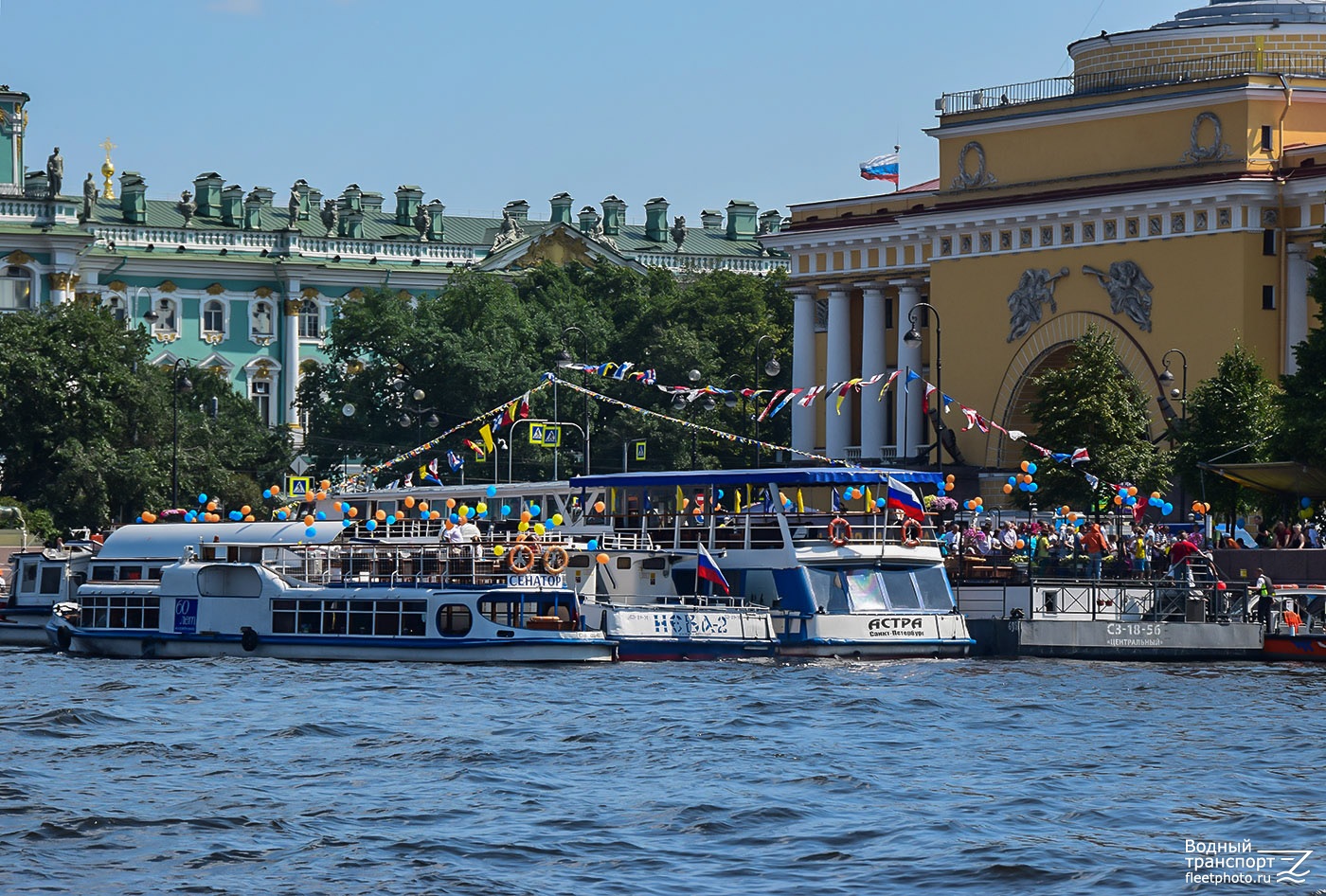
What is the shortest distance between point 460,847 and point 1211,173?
2090 inches

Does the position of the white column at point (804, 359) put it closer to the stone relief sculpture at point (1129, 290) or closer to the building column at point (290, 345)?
the stone relief sculpture at point (1129, 290)

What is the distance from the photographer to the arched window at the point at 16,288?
121562 mm

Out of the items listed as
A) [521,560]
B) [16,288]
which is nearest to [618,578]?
[521,560]

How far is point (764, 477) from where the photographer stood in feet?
174

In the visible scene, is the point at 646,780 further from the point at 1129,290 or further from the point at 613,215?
the point at 613,215

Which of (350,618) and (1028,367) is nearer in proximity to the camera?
(350,618)

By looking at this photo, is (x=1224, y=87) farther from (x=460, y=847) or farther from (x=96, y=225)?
(x=96, y=225)

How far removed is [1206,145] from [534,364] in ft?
96.0

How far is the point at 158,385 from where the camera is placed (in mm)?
95875

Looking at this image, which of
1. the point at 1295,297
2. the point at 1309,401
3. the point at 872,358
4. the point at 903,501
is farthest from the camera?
the point at 872,358

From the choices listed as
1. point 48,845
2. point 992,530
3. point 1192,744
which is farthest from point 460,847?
point 992,530

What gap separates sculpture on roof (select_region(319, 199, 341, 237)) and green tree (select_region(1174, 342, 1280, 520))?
74.6 metres

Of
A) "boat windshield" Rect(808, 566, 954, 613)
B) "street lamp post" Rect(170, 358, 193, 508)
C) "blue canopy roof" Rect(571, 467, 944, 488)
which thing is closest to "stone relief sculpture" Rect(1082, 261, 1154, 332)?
"blue canopy roof" Rect(571, 467, 944, 488)

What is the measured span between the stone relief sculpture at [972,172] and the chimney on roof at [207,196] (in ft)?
190
